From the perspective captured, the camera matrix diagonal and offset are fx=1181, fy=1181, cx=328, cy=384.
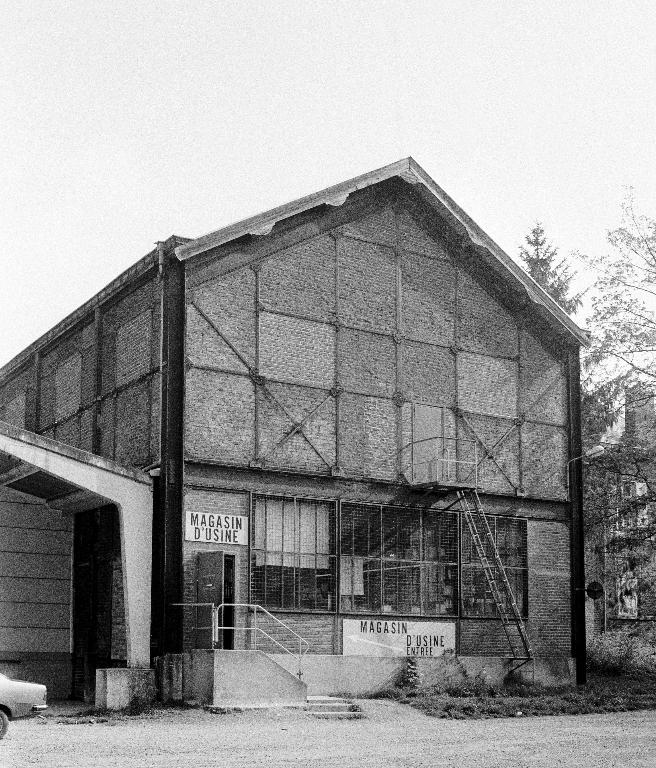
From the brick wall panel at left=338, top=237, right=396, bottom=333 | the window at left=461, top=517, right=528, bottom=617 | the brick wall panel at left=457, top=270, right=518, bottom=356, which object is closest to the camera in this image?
the brick wall panel at left=338, top=237, right=396, bottom=333

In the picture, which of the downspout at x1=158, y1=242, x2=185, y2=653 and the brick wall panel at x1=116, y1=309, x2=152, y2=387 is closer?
the downspout at x1=158, y1=242, x2=185, y2=653

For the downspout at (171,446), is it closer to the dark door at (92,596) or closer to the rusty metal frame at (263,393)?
the rusty metal frame at (263,393)

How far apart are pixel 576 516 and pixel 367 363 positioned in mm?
7157

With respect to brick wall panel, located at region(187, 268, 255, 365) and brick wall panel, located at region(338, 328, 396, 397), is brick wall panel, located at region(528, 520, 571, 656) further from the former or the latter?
brick wall panel, located at region(187, 268, 255, 365)

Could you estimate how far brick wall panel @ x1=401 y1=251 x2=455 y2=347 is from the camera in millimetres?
27469

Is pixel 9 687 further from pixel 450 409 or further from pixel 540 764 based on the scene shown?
pixel 450 409

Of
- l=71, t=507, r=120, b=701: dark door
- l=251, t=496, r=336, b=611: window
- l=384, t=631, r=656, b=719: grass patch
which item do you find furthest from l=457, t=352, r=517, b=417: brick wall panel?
l=71, t=507, r=120, b=701: dark door

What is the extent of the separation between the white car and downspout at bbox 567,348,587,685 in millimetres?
15880

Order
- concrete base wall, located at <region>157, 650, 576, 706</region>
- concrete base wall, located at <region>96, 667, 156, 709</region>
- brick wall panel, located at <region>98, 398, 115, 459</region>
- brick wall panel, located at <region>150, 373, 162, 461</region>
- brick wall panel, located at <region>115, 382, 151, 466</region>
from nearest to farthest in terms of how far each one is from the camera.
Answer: concrete base wall, located at <region>157, 650, 576, 706</region>
concrete base wall, located at <region>96, 667, 156, 709</region>
brick wall panel, located at <region>150, 373, 162, 461</region>
brick wall panel, located at <region>115, 382, 151, 466</region>
brick wall panel, located at <region>98, 398, 115, 459</region>

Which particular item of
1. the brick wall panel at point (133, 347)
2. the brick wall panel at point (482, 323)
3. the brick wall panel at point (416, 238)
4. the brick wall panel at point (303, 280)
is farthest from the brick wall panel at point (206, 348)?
the brick wall panel at point (482, 323)

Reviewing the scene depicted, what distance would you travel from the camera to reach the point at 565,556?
95.1 ft

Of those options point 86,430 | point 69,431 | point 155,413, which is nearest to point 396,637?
point 155,413

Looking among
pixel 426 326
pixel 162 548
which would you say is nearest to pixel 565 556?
pixel 426 326

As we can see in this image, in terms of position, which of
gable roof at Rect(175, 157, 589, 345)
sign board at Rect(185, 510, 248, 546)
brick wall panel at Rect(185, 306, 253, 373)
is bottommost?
sign board at Rect(185, 510, 248, 546)
